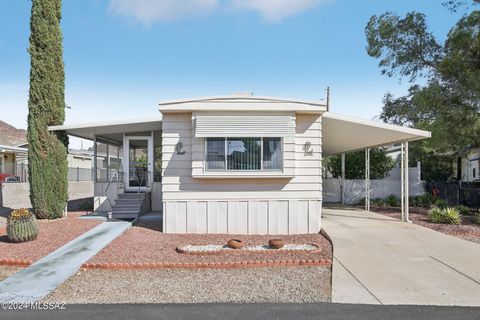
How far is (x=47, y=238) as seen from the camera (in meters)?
9.54

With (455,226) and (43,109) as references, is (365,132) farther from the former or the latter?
(43,109)

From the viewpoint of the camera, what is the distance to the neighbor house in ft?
32.2

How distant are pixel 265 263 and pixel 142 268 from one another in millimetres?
2167

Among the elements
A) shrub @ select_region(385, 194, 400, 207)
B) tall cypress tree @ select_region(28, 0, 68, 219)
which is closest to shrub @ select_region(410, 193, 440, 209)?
shrub @ select_region(385, 194, 400, 207)

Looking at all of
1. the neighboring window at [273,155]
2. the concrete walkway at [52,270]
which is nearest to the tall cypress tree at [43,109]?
the concrete walkway at [52,270]

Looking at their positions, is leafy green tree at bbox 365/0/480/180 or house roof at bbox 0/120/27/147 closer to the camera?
leafy green tree at bbox 365/0/480/180

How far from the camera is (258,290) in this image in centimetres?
582

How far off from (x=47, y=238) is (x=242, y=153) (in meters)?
5.10

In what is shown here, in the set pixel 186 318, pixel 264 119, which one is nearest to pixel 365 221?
pixel 264 119

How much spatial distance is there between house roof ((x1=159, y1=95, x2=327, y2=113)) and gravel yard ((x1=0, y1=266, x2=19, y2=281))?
4.76 meters

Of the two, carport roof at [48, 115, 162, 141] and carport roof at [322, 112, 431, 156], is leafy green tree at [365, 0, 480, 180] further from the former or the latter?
carport roof at [48, 115, 162, 141]

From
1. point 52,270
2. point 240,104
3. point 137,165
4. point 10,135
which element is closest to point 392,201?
point 240,104

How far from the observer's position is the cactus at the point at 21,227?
888cm

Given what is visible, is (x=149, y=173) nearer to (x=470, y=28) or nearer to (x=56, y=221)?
(x=56, y=221)
